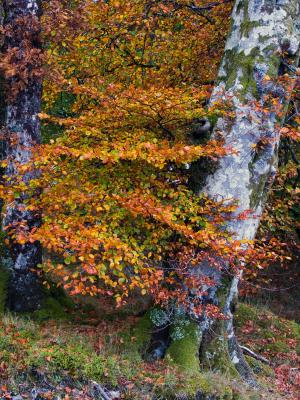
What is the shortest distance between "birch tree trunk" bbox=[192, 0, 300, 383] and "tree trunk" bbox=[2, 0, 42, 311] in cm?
278

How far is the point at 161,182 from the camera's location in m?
6.98

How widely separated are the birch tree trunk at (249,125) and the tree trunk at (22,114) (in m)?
2.78

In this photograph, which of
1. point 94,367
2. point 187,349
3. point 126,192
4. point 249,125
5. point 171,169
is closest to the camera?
point 94,367

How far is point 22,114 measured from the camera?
25.1 ft

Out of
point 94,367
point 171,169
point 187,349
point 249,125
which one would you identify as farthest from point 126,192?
point 187,349

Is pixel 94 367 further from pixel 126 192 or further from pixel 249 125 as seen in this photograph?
pixel 249 125

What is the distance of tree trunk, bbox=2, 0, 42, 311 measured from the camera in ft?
24.3

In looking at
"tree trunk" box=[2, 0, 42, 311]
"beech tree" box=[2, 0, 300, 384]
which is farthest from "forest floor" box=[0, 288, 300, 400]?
"beech tree" box=[2, 0, 300, 384]

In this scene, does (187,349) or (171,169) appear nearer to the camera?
(187,349)

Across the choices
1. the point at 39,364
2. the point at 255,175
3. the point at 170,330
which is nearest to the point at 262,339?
the point at 170,330

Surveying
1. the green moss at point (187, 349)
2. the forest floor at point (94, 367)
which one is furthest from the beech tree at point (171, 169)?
the forest floor at point (94, 367)

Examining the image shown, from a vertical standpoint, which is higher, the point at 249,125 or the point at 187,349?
the point at 249,125

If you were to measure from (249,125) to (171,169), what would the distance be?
140 centimetres

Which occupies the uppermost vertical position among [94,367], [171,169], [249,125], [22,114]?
[249,125]
